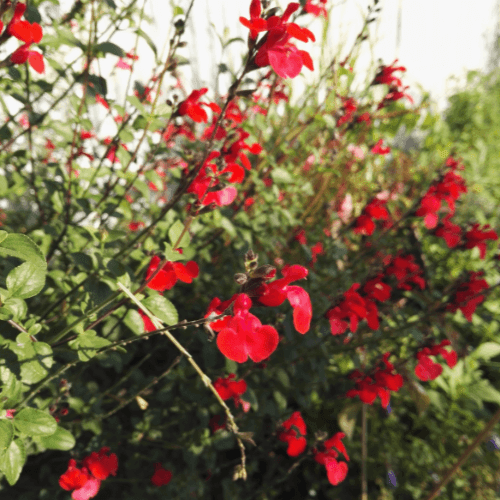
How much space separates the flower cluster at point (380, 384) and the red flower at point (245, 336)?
83 cm

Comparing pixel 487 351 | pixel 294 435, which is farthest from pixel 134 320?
pixel 487 351

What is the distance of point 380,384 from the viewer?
4.16 ft

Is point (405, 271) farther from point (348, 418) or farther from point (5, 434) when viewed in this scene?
point (5, 434)

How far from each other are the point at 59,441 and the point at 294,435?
751 millimetres

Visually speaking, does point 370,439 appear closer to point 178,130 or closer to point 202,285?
point 202,285

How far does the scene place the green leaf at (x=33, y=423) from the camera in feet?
2.22

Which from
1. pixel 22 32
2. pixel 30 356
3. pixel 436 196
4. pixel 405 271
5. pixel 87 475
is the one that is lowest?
pixel 87 475

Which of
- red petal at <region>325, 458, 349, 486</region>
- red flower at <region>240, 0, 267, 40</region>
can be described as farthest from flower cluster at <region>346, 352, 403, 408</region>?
red flower at <region>240, 0, 267, 40</region>

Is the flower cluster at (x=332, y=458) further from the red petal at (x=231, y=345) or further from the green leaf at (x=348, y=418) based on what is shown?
the red petal at (x=231, y=345)

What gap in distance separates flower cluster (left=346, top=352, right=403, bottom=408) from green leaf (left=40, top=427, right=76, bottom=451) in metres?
0.93

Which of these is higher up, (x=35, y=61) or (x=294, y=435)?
(x=35, y=61)

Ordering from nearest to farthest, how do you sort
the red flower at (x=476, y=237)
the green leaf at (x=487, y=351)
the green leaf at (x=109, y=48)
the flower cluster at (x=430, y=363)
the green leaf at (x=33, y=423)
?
the green leaf at (x=33, y=423), the green leaf at (x=109, y=48), the flower cluster at (x=430, y=363), the red flower at (x=476, y=237), the green leaf at (x=487, y=351)

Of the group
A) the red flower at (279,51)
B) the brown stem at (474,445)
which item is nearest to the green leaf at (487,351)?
the brown stem at (474,445)

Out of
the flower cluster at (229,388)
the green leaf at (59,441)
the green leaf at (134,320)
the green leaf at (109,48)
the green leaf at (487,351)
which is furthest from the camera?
the green leaf at (487,351)
